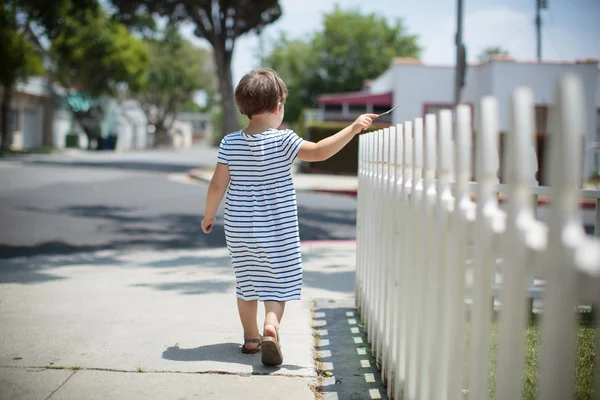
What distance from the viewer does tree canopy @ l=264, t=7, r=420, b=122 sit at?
5134 centimetres

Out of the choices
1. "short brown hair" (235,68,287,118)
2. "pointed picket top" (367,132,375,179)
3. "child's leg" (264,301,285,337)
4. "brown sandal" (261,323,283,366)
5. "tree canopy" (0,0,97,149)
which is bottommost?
"brown sandal" (261,323,283,366)

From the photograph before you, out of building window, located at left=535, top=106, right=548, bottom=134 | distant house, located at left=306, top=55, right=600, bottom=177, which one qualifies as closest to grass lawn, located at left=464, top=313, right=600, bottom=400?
distant house, located at left=306, top=55, right=600, bottom=177

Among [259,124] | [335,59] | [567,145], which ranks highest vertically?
[335,59]

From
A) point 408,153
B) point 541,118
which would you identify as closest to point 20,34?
point 541,118

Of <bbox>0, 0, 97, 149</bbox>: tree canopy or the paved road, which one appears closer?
the paved road

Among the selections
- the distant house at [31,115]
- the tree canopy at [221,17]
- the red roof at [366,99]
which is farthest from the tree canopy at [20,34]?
the red roof at [366,99]

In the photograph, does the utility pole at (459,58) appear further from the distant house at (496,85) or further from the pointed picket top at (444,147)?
the pointed picket top at (444,147)

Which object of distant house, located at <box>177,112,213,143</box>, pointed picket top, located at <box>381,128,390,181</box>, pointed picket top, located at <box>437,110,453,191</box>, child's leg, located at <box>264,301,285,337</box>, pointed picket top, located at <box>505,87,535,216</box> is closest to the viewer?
pointed picket top, located at <box>505,87,535,216</box>

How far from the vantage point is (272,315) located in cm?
326

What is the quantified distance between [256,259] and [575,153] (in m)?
2.35

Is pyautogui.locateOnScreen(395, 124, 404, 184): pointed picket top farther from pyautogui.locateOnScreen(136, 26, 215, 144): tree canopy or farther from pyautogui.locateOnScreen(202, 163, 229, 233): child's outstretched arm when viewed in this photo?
pyautogui.locateOnScreen(136, 26, 215, 144): tree canopy

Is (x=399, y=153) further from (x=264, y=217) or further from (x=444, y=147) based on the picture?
(x=264, y=217)

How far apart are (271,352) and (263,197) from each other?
0.78 metres

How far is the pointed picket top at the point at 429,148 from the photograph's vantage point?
7.10 ft
